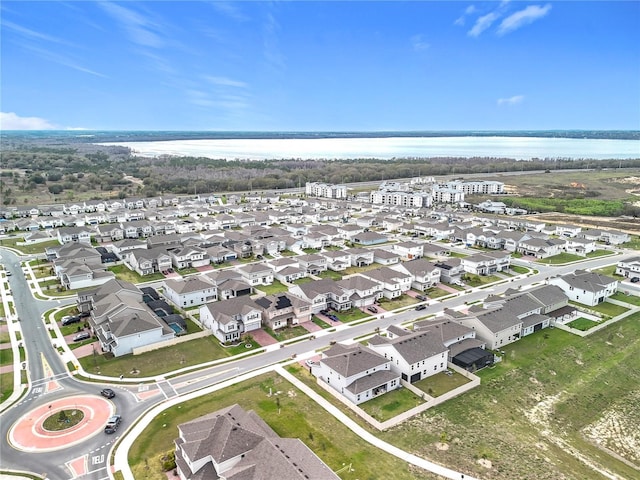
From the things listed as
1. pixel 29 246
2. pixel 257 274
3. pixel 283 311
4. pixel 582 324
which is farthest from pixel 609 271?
pixel 29 246

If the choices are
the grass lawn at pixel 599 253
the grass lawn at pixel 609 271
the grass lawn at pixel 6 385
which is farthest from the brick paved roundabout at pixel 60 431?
the grass lawn at pixel 599 253

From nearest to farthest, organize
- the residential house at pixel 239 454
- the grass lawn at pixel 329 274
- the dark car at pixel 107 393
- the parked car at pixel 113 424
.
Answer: the residential house at pixel 239 454
the parked car at pixel 113 424
the dark car at pixel 107 393
the grass lawn at pixel 329 274

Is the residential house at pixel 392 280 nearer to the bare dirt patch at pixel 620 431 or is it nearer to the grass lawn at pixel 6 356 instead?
the bare dirt patch at pixel 620 431

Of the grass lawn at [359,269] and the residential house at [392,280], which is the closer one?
the residential house at [392,280]

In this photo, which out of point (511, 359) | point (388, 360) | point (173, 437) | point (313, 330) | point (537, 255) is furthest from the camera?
point (537, 255)

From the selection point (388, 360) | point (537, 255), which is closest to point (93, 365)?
point (388, 360)

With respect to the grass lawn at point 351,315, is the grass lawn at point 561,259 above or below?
above

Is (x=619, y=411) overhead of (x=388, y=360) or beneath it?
beneath

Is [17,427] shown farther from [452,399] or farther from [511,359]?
[511,359]
